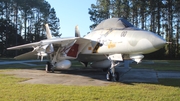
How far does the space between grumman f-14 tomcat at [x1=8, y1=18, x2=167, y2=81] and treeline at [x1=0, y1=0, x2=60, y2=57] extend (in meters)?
35.4

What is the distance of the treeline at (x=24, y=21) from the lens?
152 feet

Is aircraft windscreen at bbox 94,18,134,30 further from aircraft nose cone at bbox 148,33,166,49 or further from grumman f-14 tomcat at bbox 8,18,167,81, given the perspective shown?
aircraft nose cone at bbox 148,33,166,49

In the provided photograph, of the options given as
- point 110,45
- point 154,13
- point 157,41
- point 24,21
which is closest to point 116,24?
point 110,45

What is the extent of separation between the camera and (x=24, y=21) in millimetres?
56562

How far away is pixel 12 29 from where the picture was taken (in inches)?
1873

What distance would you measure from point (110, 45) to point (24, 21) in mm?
51626

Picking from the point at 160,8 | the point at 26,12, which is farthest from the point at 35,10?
the point at 160,8

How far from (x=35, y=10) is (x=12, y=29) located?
11.6 m

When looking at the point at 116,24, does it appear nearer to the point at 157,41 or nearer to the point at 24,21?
the point at 157,41

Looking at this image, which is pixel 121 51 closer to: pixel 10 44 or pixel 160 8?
pixel 160 8

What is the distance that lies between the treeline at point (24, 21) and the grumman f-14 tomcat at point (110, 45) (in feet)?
116

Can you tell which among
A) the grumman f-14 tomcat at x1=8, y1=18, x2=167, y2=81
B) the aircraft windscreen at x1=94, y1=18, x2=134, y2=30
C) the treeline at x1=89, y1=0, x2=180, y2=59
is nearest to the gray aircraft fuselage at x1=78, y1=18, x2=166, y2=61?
the grumman f-14 tomcat at x1=8, y1=18, x2=167, y2=81

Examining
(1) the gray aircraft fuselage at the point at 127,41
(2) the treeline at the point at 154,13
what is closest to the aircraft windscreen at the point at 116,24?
(1) the gray aircraft fuselage at the point at 127,41

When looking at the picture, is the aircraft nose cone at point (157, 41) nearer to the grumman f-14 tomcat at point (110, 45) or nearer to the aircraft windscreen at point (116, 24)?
the grumman f-14 tomcat at point (110, 45)
